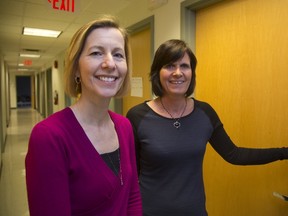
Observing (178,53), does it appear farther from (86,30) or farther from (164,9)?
(164,9)

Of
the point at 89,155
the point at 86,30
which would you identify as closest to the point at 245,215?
the point at 89,155

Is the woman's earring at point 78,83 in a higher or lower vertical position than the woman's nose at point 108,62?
lower

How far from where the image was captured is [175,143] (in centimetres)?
118

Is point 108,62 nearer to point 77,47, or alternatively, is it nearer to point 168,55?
point 77,47

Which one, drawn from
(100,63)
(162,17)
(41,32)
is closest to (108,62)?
(100,63)

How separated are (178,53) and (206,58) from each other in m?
0.77

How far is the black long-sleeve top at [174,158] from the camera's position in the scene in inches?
45.6

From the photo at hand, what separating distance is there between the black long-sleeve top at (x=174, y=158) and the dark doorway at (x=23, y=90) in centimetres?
1969

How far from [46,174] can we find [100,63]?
382 millimetres

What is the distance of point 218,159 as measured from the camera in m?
1.85

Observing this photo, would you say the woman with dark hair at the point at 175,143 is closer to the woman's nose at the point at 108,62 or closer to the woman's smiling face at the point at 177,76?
the woman's smiling face at the point at 177,76

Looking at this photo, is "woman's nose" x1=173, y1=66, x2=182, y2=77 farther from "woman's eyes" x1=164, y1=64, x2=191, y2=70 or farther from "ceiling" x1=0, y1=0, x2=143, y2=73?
"ceiling" x1=0, y1=0, x2=143, y2=73

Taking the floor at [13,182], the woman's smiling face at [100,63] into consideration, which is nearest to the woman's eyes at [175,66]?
the woman's smiling face at [100,63]

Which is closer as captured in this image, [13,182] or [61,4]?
[61,4]
